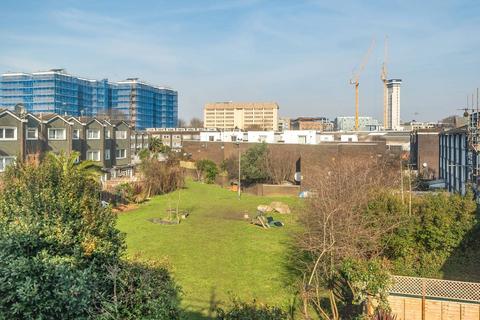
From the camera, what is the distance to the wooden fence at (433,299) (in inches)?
412

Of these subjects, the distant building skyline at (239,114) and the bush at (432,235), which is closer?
the bush at (432,235)

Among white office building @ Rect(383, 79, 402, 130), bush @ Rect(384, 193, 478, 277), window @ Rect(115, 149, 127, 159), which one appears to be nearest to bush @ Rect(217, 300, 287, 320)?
bush @ Rect(384, 193, 478, 277)

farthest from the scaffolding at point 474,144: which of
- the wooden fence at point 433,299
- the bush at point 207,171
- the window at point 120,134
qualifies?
the window at point 120,134

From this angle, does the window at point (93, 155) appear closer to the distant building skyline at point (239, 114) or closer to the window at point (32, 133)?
the window at point (32, 133)

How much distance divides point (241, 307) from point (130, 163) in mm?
40230

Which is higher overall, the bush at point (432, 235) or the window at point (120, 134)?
the window at point (120, 134)

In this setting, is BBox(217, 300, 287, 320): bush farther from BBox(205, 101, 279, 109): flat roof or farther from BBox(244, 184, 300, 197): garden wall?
BBox(205, 101, 279, 109): flat roof

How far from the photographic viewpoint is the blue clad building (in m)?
91.1

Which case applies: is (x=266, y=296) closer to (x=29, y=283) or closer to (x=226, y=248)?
(x=226, y=248)

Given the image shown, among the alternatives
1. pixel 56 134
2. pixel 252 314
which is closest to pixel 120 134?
pixel 56 134

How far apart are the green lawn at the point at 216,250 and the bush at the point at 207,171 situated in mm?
15093

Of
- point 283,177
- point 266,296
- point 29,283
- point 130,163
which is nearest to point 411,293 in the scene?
point 266,296

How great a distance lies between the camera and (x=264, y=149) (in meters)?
41.6

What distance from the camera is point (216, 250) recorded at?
18.3m
